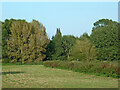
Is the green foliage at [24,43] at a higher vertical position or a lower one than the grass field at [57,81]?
higher

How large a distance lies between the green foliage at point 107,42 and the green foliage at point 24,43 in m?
12.6

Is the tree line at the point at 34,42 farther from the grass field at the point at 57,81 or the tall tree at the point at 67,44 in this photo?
the grass field at the point at 57,81

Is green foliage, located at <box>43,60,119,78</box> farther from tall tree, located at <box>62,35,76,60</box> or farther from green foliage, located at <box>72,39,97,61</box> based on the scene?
tall tree, located at <box>62,35,76,60</box>

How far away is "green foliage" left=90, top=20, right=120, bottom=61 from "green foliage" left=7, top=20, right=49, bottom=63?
41.2ft

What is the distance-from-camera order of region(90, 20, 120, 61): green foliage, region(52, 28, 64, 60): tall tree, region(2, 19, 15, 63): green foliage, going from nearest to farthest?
region(90, 20, 120, 61): green foliage → region(2, 19, 15, 63): green foliage → region(52, 28, 64, 60): tall tree

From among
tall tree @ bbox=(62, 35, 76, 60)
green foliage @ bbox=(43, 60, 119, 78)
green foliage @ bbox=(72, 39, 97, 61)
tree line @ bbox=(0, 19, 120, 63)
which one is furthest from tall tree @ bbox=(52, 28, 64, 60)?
green foliage @ bbox=(43, 60, 119, 78)

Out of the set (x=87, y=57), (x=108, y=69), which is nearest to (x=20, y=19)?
(x=87, y=57)

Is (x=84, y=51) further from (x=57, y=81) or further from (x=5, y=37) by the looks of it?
(x=57, y=81)

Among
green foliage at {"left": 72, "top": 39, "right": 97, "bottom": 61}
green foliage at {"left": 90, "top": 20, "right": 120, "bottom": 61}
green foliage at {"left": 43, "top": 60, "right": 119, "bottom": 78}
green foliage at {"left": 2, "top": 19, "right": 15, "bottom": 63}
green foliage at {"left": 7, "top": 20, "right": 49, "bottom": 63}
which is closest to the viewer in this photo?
green foliage at {"left": 43, "top": 60, "right": 119, "bottom": 78}

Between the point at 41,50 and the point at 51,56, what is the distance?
5.06 meters

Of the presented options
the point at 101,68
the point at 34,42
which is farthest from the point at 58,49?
→ the point at 101,68

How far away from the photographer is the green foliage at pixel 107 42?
47750 mm

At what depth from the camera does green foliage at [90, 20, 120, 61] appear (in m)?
47.8

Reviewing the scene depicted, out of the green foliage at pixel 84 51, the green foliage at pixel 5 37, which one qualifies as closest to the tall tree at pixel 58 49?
the green foliage at pixel 5 37
